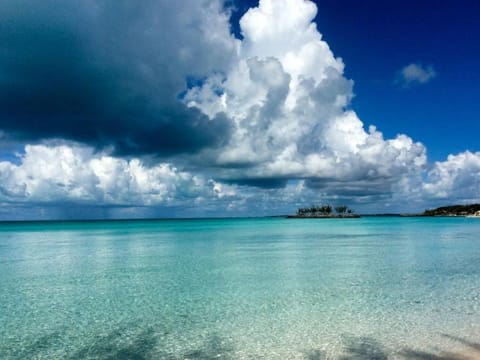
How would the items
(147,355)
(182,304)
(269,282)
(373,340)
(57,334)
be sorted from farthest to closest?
1. (269,282)
2. (182,304)
3. (57,334)
4. (373,340)
5. (147,355)

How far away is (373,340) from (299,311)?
12.6ft

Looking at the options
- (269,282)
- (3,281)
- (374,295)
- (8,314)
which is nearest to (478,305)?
(374,295)

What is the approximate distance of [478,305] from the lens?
49.1 ft

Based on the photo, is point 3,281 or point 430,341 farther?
point 3,281

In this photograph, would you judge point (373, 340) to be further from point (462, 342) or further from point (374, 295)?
point (374, 295)

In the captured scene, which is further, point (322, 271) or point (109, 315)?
point (322, 271)

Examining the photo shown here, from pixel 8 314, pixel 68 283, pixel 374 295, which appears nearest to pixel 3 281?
pixel 68 283

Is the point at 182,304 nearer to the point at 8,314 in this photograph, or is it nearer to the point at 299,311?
the point at 299,311

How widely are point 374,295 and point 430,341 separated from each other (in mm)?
6099

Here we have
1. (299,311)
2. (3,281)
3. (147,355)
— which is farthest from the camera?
(3,281)

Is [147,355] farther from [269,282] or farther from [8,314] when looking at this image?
[269,282]

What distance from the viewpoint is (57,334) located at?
12.7m

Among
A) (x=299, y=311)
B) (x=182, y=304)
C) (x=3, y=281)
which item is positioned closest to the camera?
(x=299, y=311)

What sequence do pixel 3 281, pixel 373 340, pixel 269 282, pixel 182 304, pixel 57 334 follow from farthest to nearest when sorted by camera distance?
1. pixel 3 281
2. pixel 269 282
3. pixel 182 304
4. pixel 57 334
5. pixel 373 340
